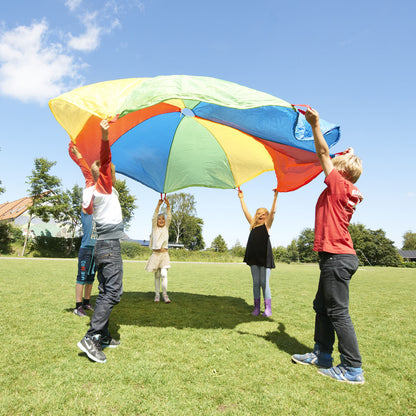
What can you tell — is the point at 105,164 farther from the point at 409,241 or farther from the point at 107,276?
the point at 409,241

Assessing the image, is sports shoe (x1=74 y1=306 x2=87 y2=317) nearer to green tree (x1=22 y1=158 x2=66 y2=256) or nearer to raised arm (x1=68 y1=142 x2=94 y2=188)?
raised arm (x1=68 y1=142 x2=94 y2=188)

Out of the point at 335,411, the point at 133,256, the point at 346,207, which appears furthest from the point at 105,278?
the point at 133,256

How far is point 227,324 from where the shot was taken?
483cm

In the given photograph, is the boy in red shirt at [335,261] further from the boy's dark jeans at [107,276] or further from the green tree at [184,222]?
the green tree at [184,222]

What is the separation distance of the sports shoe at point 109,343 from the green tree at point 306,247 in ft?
237

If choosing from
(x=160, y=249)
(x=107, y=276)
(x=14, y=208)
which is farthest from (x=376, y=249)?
(x=14, y=208)

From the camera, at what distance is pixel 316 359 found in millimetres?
3240

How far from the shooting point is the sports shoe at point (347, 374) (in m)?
2.79

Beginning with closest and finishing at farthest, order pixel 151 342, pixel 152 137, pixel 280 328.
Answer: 1. pixel 151 342
2. pixel 280 328
3. pixel 152 137

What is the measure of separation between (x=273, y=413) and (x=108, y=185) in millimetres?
2822

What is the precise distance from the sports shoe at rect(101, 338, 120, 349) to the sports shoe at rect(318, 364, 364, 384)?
2480 mm

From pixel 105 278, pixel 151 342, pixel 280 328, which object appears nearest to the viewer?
pixel 105 278

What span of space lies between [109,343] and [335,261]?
2896 mm

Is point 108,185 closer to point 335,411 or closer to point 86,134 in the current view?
point 86,134
